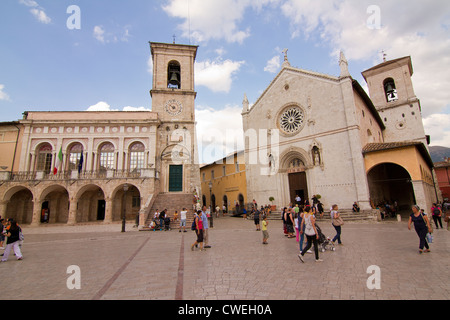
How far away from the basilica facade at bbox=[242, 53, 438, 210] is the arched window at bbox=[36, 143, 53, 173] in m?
20.2

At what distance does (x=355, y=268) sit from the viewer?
5.74 meters

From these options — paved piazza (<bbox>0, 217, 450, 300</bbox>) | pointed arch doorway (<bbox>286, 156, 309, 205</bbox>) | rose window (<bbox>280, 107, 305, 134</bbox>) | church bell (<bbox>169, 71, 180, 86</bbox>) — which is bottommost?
paved piazza (<bbox>0, 217, 450, 300</bbox>)

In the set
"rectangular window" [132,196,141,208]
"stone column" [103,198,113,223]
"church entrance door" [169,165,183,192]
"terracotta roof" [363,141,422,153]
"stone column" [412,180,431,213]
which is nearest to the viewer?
"stone column" [412,180,431,213]

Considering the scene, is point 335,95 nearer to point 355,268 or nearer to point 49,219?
point 355,268

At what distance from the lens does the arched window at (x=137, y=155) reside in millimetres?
23203

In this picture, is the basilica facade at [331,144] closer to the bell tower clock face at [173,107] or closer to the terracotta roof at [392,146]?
the terracotta roof at [392,146]

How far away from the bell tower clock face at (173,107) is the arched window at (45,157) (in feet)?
40.1

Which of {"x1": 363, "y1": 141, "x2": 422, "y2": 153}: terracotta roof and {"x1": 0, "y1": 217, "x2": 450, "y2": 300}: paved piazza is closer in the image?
{"x1": 0, "y1": 217, "x2": 450, "y2": 300}: paved piazza

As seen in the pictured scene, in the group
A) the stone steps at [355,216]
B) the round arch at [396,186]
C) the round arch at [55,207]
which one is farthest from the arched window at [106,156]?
the round arch at [396,186]

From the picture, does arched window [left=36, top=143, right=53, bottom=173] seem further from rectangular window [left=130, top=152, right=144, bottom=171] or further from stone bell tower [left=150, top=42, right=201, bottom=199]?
stone bell tower [left=150, top=42, right=201, bottom=199]

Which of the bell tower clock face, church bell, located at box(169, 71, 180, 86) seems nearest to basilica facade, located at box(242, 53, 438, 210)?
the bell tower clock face

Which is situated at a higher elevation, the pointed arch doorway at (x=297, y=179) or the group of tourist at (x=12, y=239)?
the pointed arch doorway at (x=297, y=179)

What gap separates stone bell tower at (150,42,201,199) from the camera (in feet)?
78.2

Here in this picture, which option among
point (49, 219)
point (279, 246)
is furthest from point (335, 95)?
point (49, 219)
